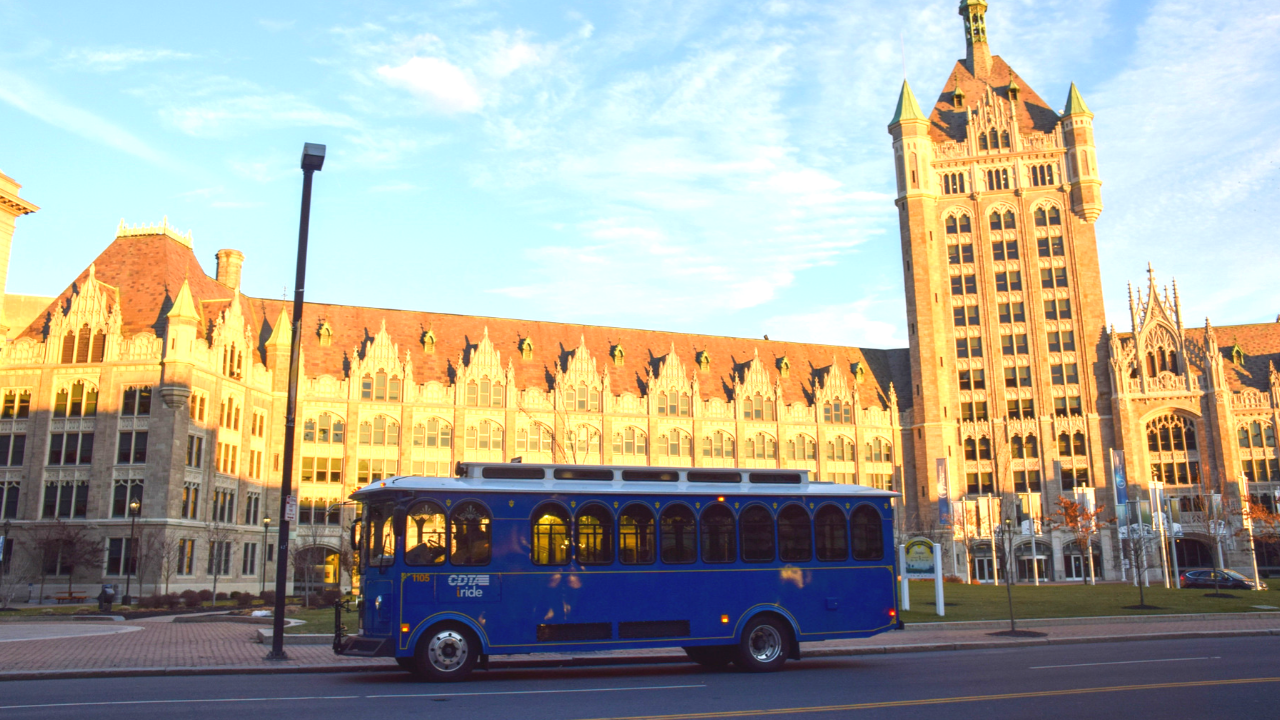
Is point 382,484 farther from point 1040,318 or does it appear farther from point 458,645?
point 1040,318

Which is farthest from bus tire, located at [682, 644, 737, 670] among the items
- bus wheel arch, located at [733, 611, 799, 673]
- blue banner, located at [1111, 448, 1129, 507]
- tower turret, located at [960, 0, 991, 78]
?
tower turret, located at [960, 0, 991, 78]

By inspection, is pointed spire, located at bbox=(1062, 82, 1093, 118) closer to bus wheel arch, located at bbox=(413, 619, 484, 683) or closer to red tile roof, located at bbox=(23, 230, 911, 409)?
red tile roof, located at bbox=(23, 230, 911, 409)

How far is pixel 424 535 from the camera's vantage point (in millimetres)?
16469

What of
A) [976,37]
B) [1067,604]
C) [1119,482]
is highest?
[976,37]

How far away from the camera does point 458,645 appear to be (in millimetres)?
16359

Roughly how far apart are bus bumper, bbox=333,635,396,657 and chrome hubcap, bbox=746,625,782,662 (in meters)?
6.55

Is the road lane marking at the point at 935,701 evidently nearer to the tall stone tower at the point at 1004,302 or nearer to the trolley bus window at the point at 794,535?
the trolley bus window at the point at 794,535

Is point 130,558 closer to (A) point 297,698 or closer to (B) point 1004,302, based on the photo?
(A) point 297,698

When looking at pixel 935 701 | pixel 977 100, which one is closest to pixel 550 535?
pixel 935 701

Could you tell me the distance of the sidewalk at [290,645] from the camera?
59.9 feet

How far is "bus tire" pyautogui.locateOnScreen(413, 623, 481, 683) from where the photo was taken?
16141mm

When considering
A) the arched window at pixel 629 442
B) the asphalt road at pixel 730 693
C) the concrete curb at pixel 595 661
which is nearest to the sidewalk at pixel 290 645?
the concrete curb at pixel 595 661

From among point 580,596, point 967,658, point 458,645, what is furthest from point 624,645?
point 967,658

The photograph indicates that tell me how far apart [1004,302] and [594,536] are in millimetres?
71286
